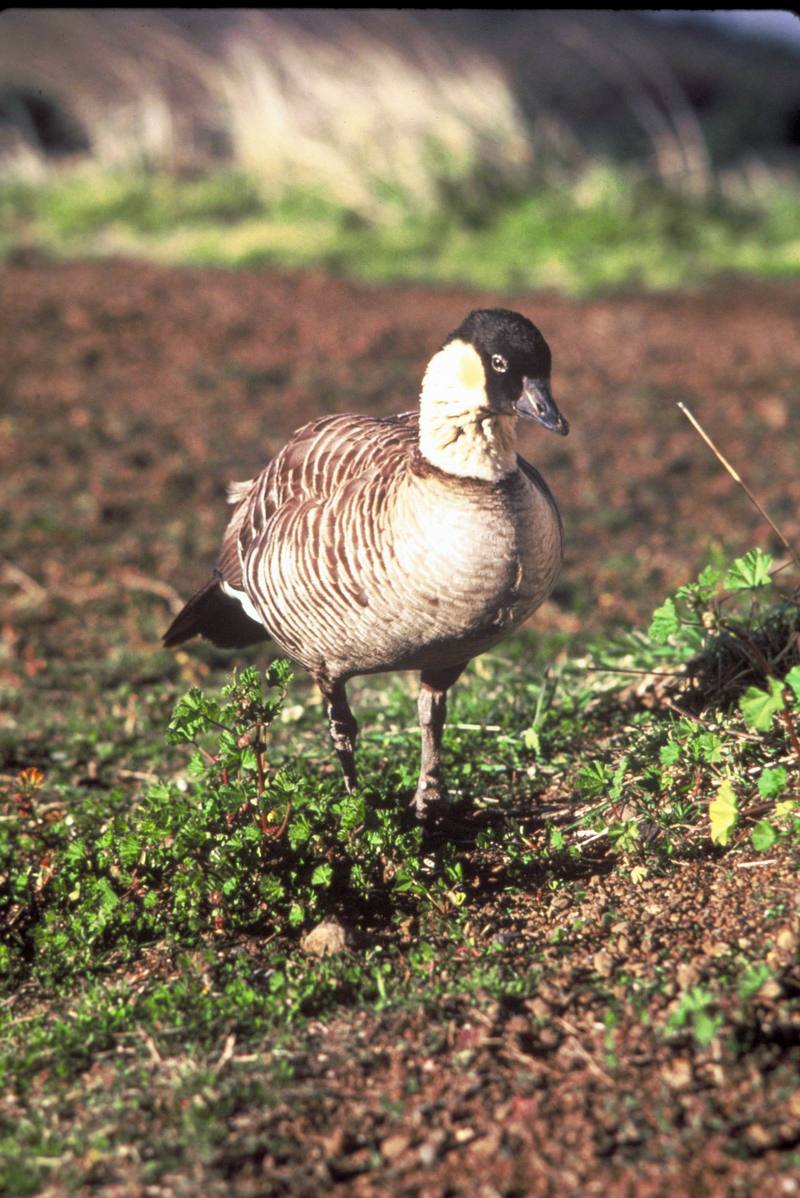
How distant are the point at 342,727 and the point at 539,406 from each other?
130cm

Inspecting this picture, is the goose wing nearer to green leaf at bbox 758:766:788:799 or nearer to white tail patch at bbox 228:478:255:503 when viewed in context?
white tail patch at bbox 228:478:255:503

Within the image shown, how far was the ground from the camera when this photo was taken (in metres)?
2.78

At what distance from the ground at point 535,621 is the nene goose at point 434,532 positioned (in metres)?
0.84

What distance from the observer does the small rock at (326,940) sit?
11.5 feet

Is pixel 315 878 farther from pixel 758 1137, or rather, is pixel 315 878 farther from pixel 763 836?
pixel 758 1137

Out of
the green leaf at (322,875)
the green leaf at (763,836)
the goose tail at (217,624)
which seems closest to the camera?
the green leaf at (763,836)

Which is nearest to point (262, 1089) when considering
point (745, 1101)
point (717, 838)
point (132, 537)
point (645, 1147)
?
point (645, 1147)

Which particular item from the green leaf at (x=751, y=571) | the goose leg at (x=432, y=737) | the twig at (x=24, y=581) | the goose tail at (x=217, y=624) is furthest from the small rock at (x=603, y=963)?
the twig at (x=24, y=581)

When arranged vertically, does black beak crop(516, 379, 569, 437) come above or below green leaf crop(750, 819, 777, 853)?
above

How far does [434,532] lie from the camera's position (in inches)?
141

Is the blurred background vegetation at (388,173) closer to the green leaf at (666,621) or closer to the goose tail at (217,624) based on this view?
the goose tail at (217,624)

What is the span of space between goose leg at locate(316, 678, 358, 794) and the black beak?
1128 mm

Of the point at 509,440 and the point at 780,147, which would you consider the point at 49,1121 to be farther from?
the point at 780,147

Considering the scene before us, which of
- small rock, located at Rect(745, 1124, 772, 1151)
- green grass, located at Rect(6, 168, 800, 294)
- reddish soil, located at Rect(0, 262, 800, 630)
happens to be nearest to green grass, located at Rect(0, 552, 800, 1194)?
small rock, located at Rect(745, 1124, 772, 1151)
